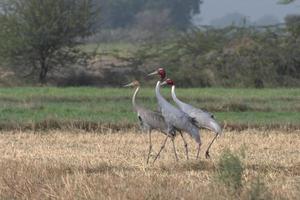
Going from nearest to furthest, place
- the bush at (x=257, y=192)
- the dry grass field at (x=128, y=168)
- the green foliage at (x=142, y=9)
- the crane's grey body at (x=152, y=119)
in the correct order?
1. the bush at (x=257, y=192)
2. the dry grass field at (x=128, y=168)
3. the crane's grey body at (x=152, y=119)
4. the green foliage at (x=142, y=9)

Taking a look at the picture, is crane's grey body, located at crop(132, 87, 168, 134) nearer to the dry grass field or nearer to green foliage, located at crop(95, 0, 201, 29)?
the dry grass field

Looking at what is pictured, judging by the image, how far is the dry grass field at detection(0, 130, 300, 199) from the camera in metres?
8.98

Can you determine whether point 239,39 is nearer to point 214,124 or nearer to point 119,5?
point 214,124

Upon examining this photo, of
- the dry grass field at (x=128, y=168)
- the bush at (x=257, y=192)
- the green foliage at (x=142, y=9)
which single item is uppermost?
the bush at (x=257, y=192)

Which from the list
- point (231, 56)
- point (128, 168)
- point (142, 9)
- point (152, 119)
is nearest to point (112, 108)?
point (152, 119)

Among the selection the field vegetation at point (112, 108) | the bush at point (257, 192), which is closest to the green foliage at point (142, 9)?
the field vegetation at point (112, 108)

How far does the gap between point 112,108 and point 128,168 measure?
34.5ft

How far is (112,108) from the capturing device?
859 inches

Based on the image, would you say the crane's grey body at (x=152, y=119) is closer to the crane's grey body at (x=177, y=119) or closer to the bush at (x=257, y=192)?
the crane's grey body at (x=177, y=119)

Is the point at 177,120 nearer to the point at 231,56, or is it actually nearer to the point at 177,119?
the point at 177,119

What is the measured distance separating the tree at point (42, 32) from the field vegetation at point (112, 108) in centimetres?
719

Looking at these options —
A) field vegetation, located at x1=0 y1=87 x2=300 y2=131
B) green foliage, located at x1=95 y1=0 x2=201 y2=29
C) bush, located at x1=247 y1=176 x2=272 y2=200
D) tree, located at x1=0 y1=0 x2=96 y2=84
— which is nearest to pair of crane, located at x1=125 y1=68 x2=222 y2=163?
bush, located at x1=247 y1=176 x2=272 y2=200

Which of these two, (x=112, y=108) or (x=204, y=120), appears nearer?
(x=204, y=120)

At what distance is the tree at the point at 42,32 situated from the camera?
34.8 metres
